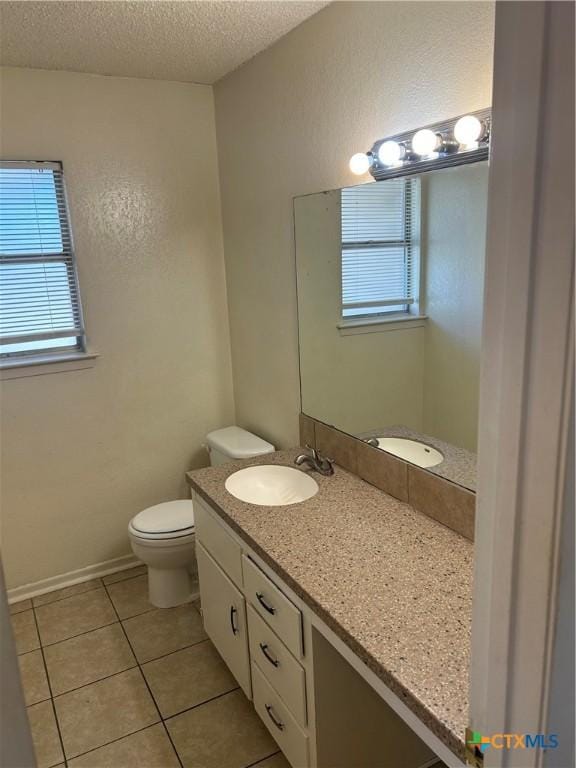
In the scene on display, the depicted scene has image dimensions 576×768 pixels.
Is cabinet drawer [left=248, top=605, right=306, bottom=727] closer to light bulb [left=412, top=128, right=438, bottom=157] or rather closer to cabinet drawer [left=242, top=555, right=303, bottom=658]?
cabinet drawer [left=242, top=555, right=303, bottom=658]

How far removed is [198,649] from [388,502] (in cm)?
121

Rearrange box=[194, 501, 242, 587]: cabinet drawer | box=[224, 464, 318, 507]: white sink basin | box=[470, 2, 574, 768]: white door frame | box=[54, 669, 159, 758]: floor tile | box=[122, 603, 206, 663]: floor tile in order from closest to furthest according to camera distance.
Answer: box=[470, 2, 574, 768]: white door frame, box=[194, 501, 242, 587]: cabinet drawer, box=[54, 669, 159, 758]: floor tile, box=[224, 464, 318, 507]: white sink basin, box=[122, 603, 206, 663]: floor tile

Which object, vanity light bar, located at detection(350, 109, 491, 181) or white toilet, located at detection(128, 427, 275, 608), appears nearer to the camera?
vanity light bar, located at detection(350, 109, 491, 181)

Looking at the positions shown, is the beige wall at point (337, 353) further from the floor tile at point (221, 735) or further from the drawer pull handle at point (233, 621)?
the floor tile at point (221, 735)

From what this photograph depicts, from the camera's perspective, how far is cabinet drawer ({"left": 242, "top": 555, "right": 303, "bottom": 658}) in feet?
5.25

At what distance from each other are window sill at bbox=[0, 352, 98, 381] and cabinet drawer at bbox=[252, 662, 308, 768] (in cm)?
168

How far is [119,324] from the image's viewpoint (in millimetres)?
2939

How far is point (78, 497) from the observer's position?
3.00 meters

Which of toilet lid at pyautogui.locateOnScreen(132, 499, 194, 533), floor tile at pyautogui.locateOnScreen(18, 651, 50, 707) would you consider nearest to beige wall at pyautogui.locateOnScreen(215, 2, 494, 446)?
toilet lid at pyautogui.locateOnScreen(132, 499, 194, 533)

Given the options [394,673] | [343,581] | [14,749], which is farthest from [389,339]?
[14,749]

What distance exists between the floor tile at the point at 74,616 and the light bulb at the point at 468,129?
2.55 m

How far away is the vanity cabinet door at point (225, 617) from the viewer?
202 centimetres

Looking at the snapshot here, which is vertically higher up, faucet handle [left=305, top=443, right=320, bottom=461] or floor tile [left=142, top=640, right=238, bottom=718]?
faucet handle [left=305, top=443, right=320, bottom=461]

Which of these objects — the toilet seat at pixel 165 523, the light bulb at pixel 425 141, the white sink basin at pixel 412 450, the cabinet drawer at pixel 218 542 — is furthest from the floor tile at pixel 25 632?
the light bulb at pixel 425 141
